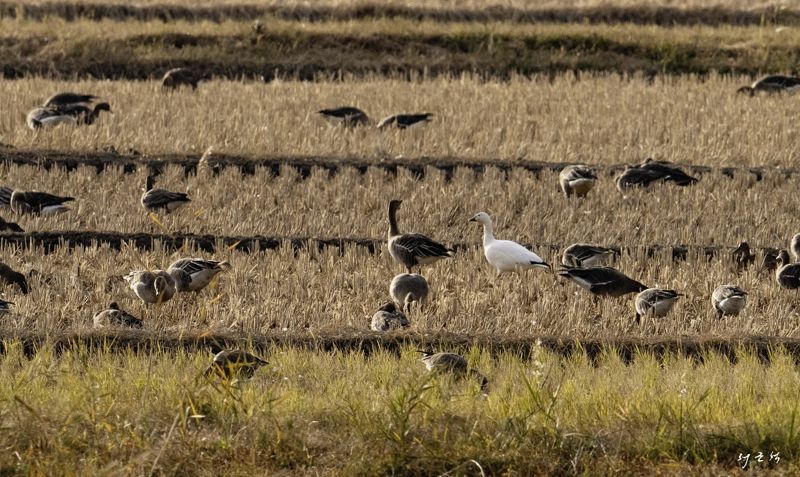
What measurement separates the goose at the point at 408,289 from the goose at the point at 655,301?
1.69 meters

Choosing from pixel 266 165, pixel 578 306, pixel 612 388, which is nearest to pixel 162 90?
pixel 266 165

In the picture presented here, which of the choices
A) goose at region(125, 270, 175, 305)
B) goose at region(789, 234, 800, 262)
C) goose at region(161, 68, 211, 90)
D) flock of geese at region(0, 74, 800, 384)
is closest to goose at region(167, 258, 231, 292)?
flock of geese at region(0, 74, 800, 384)

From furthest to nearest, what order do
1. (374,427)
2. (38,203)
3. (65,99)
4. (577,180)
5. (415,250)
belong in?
(65,99), (577,180), (38,203), (415,250), (374,427)

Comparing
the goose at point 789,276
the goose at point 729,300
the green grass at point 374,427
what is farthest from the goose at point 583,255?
the green grass at point 374,427

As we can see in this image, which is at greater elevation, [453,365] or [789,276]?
[453,365]

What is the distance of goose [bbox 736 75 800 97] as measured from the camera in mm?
21500

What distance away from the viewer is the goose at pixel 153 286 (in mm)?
10086

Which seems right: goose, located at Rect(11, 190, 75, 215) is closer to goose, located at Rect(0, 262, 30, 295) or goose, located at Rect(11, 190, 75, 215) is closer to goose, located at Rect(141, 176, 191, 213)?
goose, located at Rect(141, 176, 191, 213)

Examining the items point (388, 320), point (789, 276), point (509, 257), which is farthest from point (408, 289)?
point (789, 276)

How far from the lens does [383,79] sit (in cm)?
2320

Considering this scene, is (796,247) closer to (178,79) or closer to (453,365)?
(453,365)

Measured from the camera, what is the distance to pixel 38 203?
13.5 metres

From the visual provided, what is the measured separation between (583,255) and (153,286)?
12.9ft

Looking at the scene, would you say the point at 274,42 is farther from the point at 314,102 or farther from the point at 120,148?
the point at 120,148
